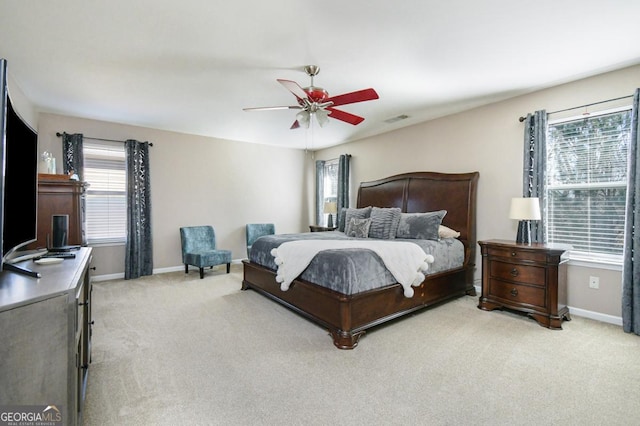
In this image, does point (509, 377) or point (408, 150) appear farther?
point (408, 150)

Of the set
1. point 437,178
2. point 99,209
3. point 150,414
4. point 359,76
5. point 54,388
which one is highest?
point 359,76

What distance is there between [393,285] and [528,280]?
4.97 ft

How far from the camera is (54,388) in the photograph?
1105 mm

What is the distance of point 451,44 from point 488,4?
527 millimetres

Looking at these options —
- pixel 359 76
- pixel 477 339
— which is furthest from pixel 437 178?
pixel 477 339

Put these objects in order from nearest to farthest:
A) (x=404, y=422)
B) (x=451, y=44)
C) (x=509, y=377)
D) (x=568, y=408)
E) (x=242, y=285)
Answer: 1. (x=404, y=422)
2. (x=568, y=408)
3. (x=509, y=377)
4. (x=451, y=44)
5. (x=242, y=285)

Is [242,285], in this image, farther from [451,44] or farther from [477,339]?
[451,44]

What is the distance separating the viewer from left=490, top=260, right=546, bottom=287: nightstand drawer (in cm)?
319

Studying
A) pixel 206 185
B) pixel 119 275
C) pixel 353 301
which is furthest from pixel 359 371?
pixel 206 185

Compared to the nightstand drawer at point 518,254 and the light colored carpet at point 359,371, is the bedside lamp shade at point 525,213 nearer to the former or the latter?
the nightstand drawer at point 518,254

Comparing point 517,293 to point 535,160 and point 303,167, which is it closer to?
point 535,160

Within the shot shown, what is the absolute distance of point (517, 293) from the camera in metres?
3.34

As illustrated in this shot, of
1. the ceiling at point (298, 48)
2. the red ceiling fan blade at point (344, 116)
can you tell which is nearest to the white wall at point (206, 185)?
the ceiling at point (298, 48)

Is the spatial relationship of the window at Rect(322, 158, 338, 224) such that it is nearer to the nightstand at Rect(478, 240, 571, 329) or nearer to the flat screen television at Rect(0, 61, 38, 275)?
the nightstand at Rect(478, 240, 571, 329)
